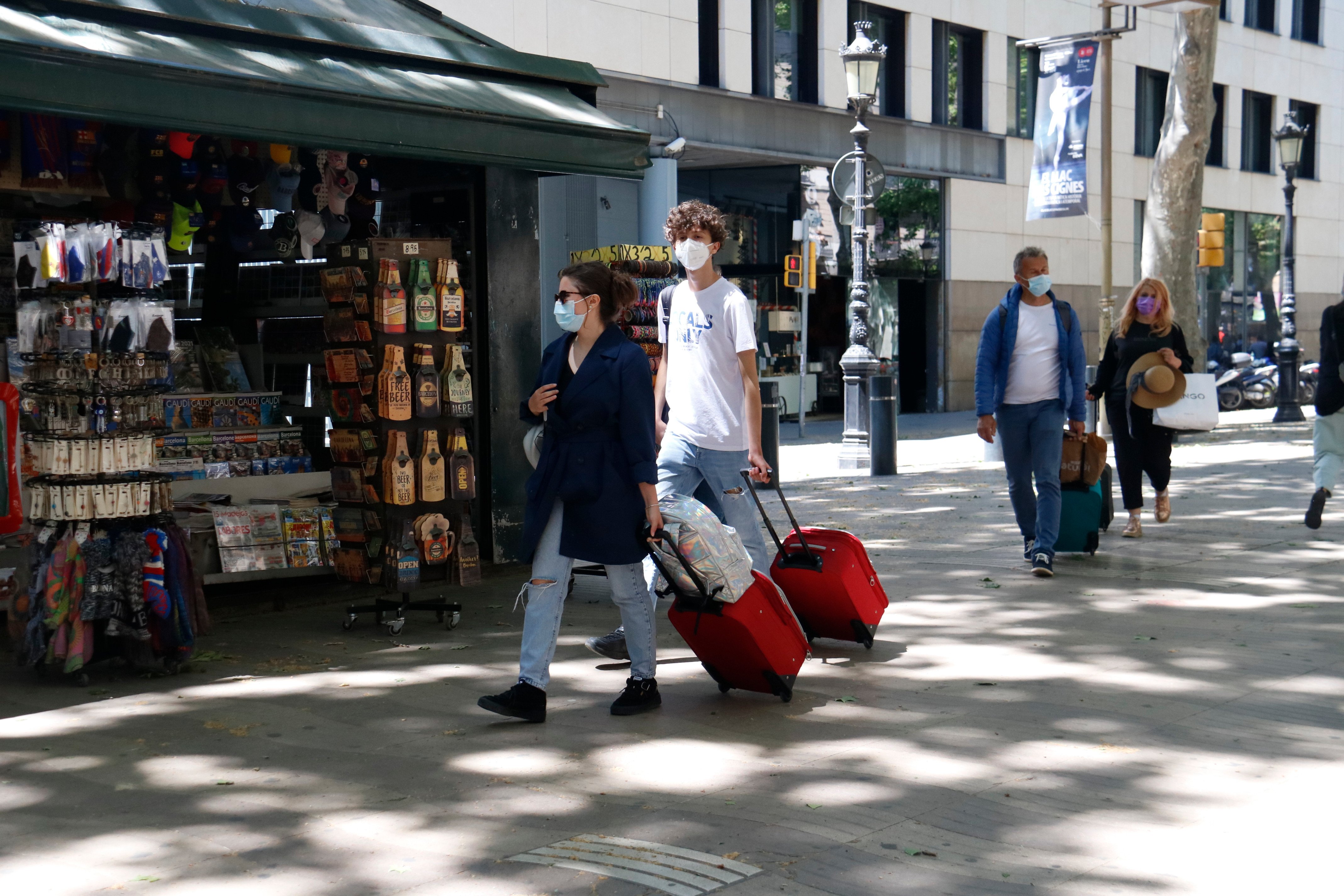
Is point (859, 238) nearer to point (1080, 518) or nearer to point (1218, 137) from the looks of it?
point (1080, 518)

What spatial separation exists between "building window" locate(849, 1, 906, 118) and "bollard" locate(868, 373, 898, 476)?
38.8ft

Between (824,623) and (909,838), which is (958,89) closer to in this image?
(824,623)

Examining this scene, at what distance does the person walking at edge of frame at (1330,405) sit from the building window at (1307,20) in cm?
3237

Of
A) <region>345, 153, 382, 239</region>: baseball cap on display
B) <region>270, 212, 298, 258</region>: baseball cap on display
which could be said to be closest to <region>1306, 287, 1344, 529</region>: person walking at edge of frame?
<region>345, 153, 382, 239</region>: baseball cap on display

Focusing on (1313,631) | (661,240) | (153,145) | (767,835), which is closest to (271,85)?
(153,145)

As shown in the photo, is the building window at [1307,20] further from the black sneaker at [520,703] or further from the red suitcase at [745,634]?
the black sneaker at [520,703]

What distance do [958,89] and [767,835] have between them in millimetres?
26416

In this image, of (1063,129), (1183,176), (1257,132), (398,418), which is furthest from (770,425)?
(1257,132)

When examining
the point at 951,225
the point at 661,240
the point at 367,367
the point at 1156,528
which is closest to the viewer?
the point at 367,367

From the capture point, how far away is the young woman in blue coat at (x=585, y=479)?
5.74m

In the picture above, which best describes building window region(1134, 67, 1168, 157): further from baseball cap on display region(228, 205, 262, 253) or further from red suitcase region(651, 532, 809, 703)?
red suitcase region(651, 532, 809, 703)

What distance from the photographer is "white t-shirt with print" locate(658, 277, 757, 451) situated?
6.69 metres

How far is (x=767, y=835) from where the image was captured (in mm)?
4422

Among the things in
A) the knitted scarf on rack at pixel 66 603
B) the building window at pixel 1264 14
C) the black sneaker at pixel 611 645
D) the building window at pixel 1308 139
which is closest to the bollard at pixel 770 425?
the black sneaker at pixel 611 645
